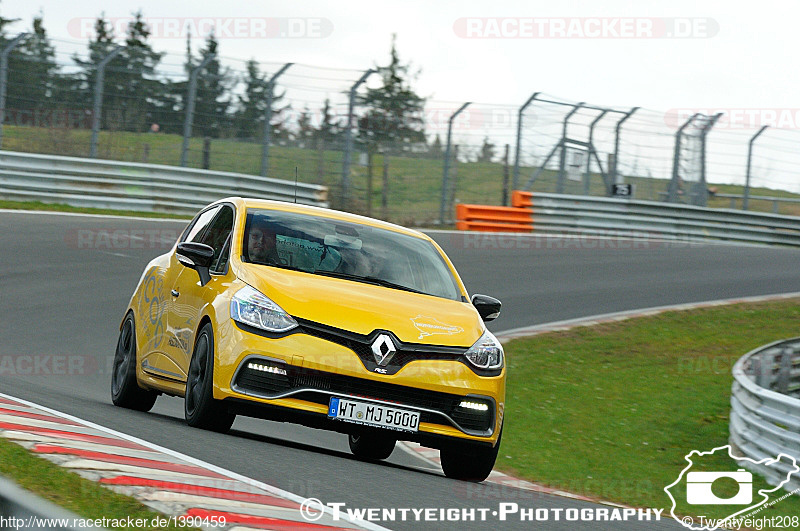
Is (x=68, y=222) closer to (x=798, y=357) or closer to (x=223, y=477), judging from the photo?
(x=798, y=357)

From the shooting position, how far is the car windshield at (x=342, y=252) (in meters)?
7.60

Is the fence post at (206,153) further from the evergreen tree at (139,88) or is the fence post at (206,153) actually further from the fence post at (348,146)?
the fence post at (348,146)

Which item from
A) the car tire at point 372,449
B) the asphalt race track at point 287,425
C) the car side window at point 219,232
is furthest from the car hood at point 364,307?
the car tire at point 372,449

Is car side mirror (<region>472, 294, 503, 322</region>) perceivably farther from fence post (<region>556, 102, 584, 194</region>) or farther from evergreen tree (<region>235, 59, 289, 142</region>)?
fence post (<region>556, 102, 584, 194</region>)

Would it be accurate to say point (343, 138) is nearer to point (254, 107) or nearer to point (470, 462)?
point (254, 107)

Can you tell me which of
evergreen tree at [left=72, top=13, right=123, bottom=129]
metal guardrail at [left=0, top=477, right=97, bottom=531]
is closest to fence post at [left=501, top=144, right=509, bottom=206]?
evergreen tree at [left=72, top=13, right=123, bottom=129]

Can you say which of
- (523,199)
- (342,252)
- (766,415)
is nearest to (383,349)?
(342,252)

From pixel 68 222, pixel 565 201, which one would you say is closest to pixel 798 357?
pixel 68 222

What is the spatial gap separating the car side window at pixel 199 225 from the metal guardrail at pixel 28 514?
601 centimetres

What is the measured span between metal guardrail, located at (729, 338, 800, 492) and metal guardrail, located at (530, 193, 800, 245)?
1505 centimetres

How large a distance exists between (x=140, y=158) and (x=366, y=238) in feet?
53.9

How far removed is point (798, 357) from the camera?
12789 millimetres

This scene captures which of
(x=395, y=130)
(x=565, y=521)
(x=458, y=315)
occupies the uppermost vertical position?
(x=395, y=130)

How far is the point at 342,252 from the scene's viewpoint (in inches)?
307
